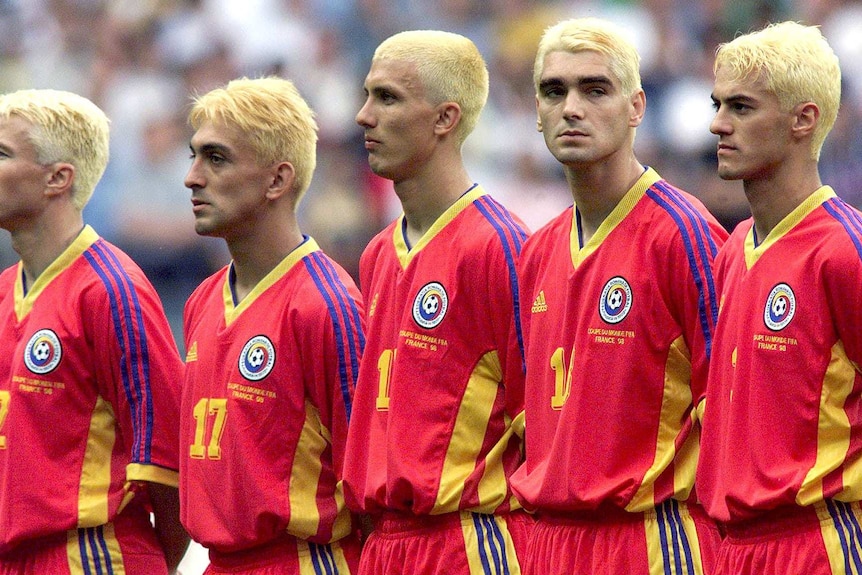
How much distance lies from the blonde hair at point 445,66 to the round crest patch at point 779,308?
4.58 feet

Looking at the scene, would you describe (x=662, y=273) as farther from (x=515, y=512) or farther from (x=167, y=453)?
(x=167, y=453)


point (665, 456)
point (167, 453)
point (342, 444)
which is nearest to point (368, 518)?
point (342, 444)

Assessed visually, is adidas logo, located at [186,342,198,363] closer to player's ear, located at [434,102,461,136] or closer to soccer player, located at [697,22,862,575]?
player's ear, located at [434,102,461,136]

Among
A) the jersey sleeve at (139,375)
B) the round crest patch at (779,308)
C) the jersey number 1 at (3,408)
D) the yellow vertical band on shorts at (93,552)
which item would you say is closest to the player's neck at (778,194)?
the round crest patch at (779,308)

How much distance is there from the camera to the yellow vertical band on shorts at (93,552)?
5883mm

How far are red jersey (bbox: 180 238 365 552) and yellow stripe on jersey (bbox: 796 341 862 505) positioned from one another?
5.33ft

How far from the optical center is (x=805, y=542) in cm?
477

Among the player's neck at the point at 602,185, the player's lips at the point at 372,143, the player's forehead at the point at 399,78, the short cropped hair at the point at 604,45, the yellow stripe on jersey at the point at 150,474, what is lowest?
the yellow stripe on jersey at the point at 150,474

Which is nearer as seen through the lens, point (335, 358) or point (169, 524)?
point (335, 358)

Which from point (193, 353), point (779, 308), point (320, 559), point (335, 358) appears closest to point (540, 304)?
point (335, 358)

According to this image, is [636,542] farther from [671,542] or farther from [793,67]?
[793,67]

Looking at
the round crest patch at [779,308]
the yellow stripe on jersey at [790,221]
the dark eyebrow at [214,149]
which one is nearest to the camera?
the round crest patch at [779,308]

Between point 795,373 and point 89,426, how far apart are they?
8.47 ft

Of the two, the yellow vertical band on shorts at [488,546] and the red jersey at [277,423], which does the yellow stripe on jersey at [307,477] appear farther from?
the yellow vertical band on shorts at [488,546]
